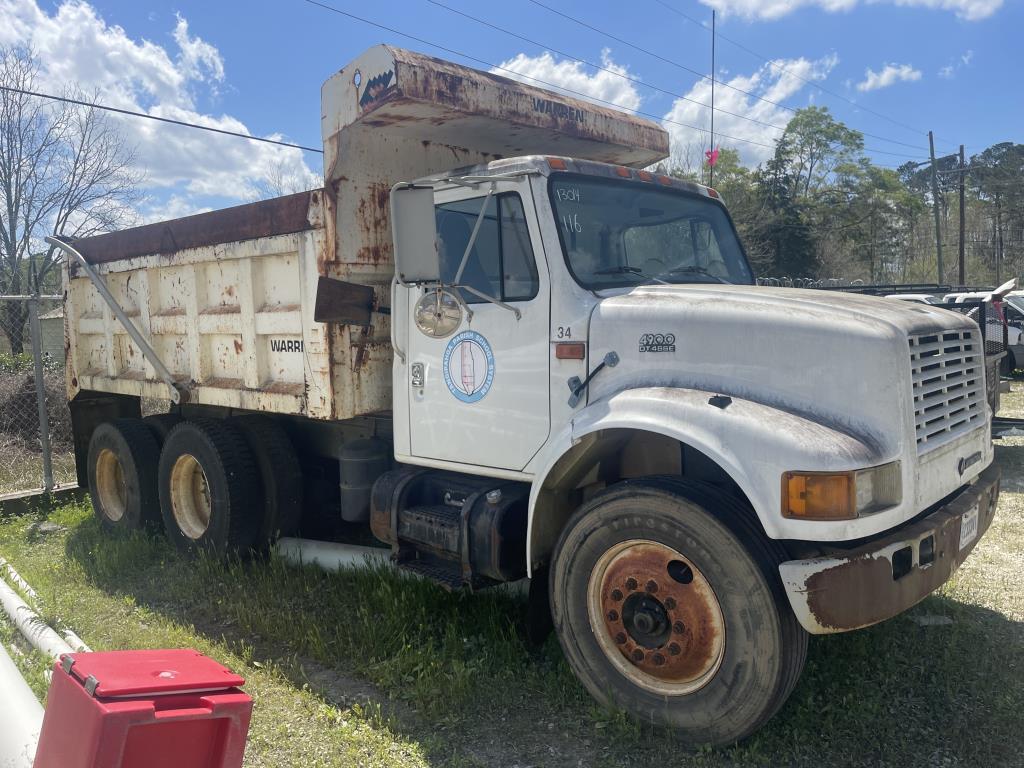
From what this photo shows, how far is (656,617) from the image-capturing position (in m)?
3.17

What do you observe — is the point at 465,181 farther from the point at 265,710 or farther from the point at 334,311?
the point at 265,710

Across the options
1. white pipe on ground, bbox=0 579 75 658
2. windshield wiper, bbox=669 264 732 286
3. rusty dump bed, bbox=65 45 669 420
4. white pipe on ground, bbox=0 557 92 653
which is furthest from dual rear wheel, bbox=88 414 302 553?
windshield wiper, bbox=669 264 732 286

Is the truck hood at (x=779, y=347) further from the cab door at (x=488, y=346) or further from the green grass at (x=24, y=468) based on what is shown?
the green grass at (x=24, y=468)

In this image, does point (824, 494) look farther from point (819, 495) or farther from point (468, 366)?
point (468, 366)

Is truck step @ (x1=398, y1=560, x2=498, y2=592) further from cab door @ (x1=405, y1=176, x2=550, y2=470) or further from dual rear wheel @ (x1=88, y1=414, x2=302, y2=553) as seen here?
dual rear wheel @ (x1=88, y1=414, x2=302, y2=553)

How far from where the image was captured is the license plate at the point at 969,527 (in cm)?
330

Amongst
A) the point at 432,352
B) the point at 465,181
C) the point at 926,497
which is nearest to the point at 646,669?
the point at 926,497

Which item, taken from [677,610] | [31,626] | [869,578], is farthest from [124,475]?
[869,578]

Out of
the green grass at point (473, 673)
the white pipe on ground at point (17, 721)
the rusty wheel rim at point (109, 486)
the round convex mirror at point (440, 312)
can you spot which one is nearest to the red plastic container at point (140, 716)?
the white pipe on ground at point (17, 721)

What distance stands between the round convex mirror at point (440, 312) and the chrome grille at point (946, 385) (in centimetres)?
200

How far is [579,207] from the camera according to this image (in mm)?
3844

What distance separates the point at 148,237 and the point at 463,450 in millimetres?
3345

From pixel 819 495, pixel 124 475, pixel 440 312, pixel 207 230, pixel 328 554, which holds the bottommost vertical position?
pixel 328 554

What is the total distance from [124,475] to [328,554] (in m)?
2.24
